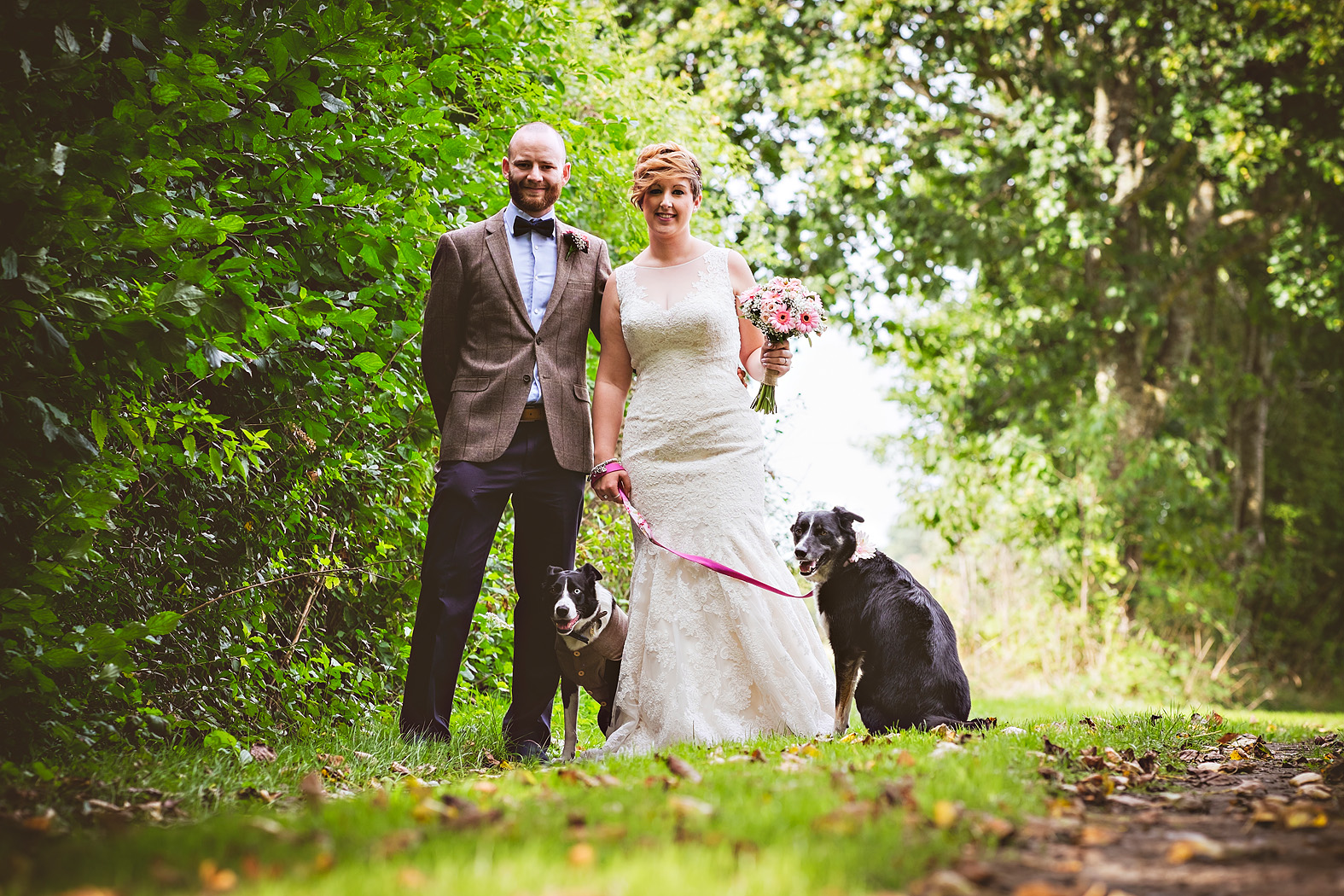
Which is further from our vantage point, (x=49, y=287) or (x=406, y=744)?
(x=406, y=744)

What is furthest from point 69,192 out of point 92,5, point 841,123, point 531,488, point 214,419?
point 841,123

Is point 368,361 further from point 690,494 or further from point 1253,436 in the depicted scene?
point 1253,436

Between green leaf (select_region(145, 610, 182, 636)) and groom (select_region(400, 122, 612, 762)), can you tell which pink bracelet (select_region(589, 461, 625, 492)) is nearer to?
groom (select_region(400, 122, 612, 762))

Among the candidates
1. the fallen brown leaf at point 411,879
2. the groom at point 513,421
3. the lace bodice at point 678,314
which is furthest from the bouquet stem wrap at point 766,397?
the fallen brown leaf at point 411,879


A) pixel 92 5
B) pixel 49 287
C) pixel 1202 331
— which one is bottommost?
pixel 49 287

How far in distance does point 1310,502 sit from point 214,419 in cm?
1696

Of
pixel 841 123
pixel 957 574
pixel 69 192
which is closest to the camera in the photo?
pixel 69 192

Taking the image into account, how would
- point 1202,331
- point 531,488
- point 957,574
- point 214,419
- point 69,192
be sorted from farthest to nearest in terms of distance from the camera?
point 1202,331 → point 957,574 → point 531,488 → point 214,419 → point 69,192

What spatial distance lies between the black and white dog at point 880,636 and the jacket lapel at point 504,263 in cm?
166

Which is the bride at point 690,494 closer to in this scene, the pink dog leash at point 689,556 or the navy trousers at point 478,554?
the pink dog leash at point 689,556

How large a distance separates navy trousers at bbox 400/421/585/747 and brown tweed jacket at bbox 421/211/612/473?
0.09 metres

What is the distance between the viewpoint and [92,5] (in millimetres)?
2805

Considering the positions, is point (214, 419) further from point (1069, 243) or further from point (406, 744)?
point (1069, 243)

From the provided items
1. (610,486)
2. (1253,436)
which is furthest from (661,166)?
(1253,436)
